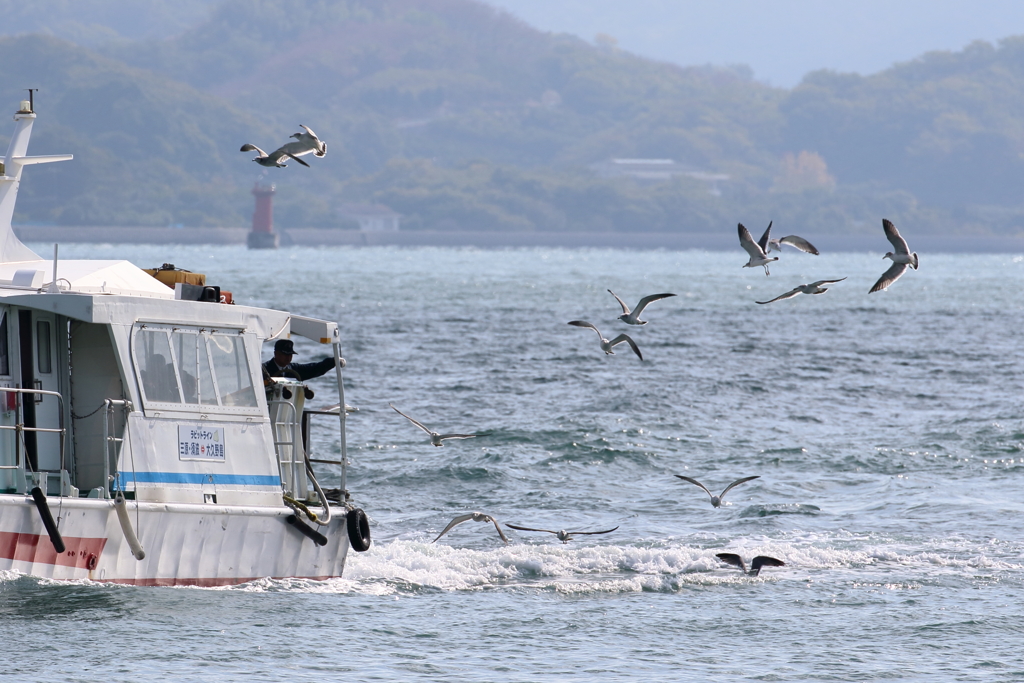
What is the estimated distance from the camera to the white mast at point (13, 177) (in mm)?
15352

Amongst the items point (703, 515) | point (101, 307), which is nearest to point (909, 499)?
point (703, 515)

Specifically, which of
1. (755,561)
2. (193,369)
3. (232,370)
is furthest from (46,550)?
(755,561)

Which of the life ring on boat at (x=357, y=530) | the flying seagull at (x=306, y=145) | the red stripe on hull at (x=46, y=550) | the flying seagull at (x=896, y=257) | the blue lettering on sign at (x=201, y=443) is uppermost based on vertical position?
the flying seagull at (x=306, y=145)

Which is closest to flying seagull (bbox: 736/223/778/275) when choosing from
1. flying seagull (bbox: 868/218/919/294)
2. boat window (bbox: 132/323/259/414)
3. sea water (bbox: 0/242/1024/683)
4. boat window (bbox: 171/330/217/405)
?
flying seagull (bbox: 868/218/919/294)

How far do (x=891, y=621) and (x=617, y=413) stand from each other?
17290 mm

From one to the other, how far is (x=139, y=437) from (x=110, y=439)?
0.47 meters

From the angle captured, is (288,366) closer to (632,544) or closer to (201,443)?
(201,443)

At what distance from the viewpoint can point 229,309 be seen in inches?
580

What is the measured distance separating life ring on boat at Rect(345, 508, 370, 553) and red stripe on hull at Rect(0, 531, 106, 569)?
2953mm

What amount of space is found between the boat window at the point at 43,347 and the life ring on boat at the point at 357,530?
11.7ft

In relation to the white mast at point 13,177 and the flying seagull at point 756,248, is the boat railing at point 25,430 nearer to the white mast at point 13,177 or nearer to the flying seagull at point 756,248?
→ the white mast at point 13,177

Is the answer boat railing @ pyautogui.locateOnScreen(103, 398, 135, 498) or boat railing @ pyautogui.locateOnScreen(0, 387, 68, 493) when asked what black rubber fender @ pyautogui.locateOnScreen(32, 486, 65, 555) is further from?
boat railing @ pyautogui.locateOnScreen(103, 398, 135, 498)

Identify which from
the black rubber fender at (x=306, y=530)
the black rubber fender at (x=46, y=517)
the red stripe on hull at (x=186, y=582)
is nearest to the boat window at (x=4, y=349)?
the black rubber fender at (x=46, y=517)

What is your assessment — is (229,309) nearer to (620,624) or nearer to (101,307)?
(101,307)
